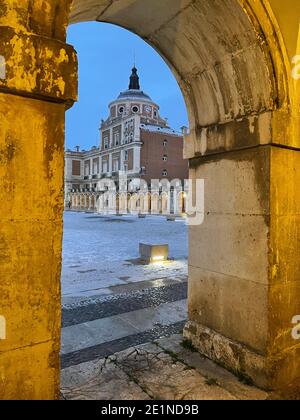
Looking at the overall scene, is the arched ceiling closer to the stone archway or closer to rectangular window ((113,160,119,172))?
the stone archway

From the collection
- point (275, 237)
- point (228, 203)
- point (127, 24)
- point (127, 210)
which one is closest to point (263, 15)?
point (127, 24)

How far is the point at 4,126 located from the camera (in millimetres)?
1780

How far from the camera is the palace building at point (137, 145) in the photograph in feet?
195

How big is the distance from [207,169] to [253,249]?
1.12 m

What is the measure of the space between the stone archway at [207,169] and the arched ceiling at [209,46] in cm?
1

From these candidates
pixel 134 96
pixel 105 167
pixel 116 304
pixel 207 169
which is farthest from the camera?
pixel 105 167

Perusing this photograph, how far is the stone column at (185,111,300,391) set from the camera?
10.1 feet

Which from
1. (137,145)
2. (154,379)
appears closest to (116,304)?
(154,379)

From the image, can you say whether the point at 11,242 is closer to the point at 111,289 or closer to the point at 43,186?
the point at 43,186

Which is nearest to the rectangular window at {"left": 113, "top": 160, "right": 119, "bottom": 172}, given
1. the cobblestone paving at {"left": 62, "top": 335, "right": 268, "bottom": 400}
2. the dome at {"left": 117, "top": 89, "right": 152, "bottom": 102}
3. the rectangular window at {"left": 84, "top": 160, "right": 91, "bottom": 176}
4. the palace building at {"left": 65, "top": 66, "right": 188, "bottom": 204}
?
the palace building at {"left": 65, "top": 66, "right": 188, "bottom": 204}

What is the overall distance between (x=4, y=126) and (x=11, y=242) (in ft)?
2.20

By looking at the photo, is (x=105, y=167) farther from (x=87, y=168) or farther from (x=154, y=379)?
(x=154, y=379)

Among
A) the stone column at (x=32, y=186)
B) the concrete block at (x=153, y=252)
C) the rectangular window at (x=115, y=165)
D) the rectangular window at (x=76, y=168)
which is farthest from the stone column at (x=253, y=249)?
the rectangular window at (x=76, y=168)

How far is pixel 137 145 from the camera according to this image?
194 feet
